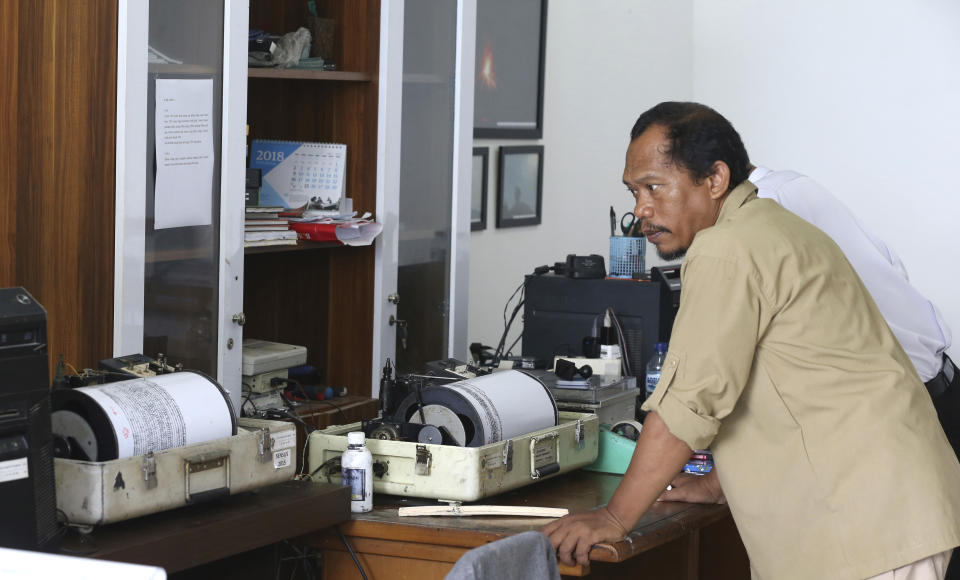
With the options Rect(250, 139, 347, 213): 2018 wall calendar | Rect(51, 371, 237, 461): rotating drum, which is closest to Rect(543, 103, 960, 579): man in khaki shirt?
Rect(51, 371, 237, 461): rotating drum

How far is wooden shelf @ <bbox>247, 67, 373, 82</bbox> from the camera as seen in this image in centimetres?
296

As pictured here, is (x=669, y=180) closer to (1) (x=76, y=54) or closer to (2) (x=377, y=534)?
(2) (x=377, y=534)

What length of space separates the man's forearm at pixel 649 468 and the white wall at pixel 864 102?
377cm

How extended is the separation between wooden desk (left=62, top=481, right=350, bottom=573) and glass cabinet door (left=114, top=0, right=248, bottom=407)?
709mm

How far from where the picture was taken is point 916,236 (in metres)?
5.26

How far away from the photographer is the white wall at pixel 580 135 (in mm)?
4551

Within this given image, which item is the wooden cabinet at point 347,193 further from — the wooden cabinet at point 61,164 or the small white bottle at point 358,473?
the small white bottle at point 358,473

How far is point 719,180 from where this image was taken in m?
2.00

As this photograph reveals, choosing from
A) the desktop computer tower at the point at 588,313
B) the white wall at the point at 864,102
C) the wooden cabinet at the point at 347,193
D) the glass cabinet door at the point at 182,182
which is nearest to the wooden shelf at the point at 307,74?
the wooden cabinet at the point at 347,193

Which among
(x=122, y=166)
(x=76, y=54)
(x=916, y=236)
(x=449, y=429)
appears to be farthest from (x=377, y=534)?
(x=916, y=236)

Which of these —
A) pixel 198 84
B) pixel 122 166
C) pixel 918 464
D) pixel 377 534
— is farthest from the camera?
pixel 198 84

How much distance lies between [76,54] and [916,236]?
4032 mm

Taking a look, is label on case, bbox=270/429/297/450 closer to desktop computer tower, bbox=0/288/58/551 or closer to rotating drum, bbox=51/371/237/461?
rotating drum, bbox=51/371/237/461

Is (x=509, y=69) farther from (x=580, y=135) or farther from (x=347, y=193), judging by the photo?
(x=347, y=193)
